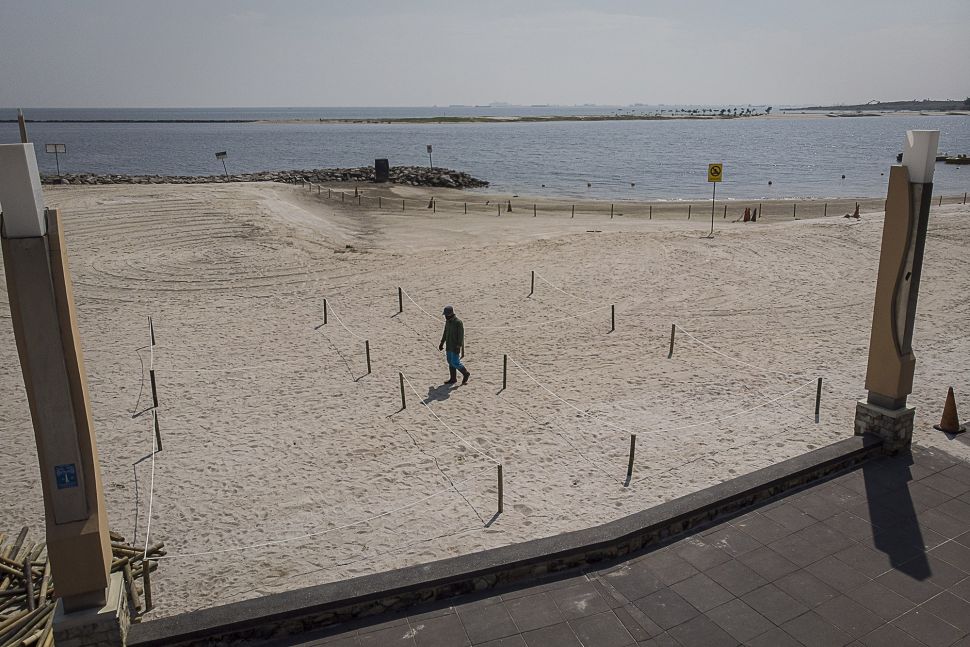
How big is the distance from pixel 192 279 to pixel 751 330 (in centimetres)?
1558

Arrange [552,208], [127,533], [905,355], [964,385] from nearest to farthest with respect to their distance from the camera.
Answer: [127,533] → [905,355] → [964,385] → [552,208]

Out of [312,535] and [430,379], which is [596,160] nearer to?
[430,379]

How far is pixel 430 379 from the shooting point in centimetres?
1346

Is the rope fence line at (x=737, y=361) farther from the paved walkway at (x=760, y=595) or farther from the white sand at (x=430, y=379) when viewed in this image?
the paved walkway at (x=760, y=595)

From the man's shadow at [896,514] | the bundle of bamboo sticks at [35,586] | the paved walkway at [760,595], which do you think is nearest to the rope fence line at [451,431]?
the paved walkway at [760,595]

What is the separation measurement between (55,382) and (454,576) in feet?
12.4

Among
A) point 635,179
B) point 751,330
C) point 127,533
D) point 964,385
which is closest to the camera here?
point 127,533

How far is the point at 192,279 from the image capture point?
20.9 meters

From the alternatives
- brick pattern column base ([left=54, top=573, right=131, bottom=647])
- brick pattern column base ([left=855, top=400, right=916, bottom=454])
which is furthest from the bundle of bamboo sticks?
brick pattern column base ([left=855, top=400, right=916, bottom=454])

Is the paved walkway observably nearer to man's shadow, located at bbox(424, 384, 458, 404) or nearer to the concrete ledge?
the concrete ledge

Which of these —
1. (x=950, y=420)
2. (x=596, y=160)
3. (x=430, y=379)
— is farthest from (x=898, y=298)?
(x=596, y=160)

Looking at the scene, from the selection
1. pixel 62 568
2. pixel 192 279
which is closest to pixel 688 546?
pixel 62 568

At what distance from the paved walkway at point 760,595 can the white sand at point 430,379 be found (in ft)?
4.97

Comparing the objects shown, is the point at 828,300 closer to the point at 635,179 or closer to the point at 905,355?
the point at 905,355
